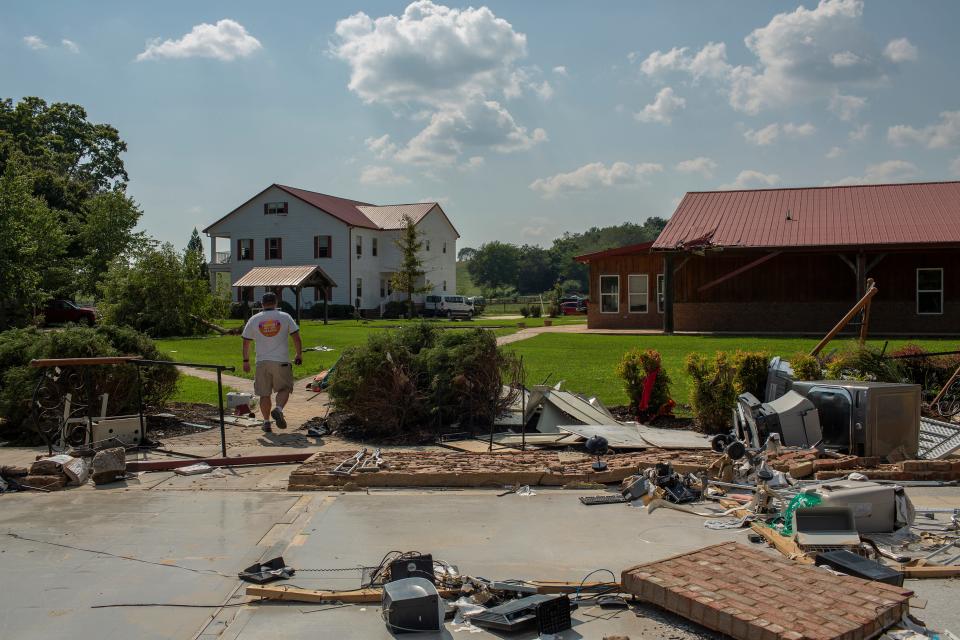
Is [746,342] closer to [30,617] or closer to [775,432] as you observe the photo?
[775,432]

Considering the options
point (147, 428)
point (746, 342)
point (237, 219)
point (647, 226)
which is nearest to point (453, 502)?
point (147, 428)

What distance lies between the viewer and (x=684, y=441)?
977 centimetres

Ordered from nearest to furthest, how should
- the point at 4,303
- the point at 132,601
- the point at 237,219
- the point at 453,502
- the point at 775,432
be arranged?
the point at 132,601, the point at 453,502, the point at 775,432, the point at 4,303, the point at 237,219

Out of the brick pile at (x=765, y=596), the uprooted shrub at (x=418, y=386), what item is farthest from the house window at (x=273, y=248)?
the brick pile at (x=765, y=596)

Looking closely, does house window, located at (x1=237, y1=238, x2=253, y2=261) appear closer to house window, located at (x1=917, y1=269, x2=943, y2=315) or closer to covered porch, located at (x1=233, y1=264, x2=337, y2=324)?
covered porch, located at (x1=233, y1=264, x2=337, y2=324)

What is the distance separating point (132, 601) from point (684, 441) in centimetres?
660

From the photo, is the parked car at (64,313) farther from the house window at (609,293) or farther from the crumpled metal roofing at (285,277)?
the house window at (609,293)

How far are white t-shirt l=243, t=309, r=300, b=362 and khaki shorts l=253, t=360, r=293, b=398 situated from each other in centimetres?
9

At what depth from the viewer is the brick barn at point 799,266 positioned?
96.0 ft

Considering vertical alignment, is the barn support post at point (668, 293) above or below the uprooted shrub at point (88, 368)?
above

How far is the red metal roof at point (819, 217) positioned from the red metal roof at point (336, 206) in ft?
87.4

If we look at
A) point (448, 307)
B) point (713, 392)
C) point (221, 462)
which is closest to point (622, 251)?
point (713, 392)

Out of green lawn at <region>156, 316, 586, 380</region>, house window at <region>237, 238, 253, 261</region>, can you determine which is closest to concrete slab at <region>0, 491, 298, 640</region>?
green lawn at <region>156, 316, 586, 380</region>

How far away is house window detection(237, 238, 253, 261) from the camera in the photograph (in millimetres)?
56344
